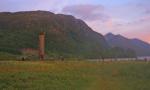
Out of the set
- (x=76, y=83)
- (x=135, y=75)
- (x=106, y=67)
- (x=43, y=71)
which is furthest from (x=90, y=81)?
(x=106, y=67)

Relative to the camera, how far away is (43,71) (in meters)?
48.7

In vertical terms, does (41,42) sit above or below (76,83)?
above

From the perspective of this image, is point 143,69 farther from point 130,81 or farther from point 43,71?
point 43,71

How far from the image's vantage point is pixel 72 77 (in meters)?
46.4

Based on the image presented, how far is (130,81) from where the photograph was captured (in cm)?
4750

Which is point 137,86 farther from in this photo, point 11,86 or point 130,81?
point 11,86

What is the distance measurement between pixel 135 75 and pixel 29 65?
575 inches

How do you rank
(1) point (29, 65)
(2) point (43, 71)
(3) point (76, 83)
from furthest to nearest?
1. (1) point (29, 65)
2. (2) point (43, 71)
3. (3) point (76, 83)

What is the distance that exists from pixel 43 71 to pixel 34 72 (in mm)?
1885

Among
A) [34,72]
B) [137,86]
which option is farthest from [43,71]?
[137,86]

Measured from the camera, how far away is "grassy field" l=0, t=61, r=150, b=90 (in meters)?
39.1

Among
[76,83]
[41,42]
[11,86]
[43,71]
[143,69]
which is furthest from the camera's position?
[41,42]

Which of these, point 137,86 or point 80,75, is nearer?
point 137,86

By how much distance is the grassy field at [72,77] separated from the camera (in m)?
39.1
